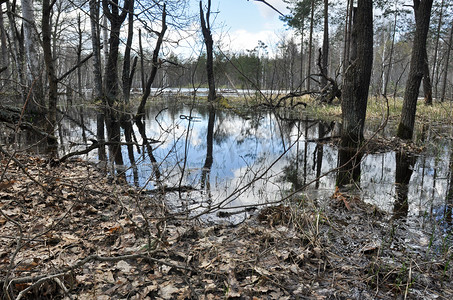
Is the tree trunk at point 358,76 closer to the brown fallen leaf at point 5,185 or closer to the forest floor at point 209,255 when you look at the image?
the forest floor at point 209,255

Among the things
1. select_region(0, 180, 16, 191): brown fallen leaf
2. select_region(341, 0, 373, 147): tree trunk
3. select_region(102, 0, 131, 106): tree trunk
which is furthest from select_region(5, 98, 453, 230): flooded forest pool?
select_region(102, 0, 131, 106): tree trunk

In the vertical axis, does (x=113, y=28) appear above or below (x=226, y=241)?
above

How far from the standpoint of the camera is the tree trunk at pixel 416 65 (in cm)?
813

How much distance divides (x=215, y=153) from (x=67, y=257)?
554cm

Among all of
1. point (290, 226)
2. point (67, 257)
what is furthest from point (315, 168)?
point (67, 257)

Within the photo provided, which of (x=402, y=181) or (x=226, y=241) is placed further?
(x=402, y=181)

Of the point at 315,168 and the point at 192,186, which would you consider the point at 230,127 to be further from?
the point at 192,186

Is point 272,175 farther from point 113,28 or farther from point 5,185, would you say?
point 113,28

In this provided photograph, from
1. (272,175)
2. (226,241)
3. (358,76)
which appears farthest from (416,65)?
(226,241)

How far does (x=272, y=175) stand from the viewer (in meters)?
4.60

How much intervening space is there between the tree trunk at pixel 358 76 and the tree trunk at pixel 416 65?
1.87 metres

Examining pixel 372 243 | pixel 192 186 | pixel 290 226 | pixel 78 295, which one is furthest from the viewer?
pixel 192 186

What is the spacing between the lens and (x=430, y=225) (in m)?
3.70

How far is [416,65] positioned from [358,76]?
86.8 inches
